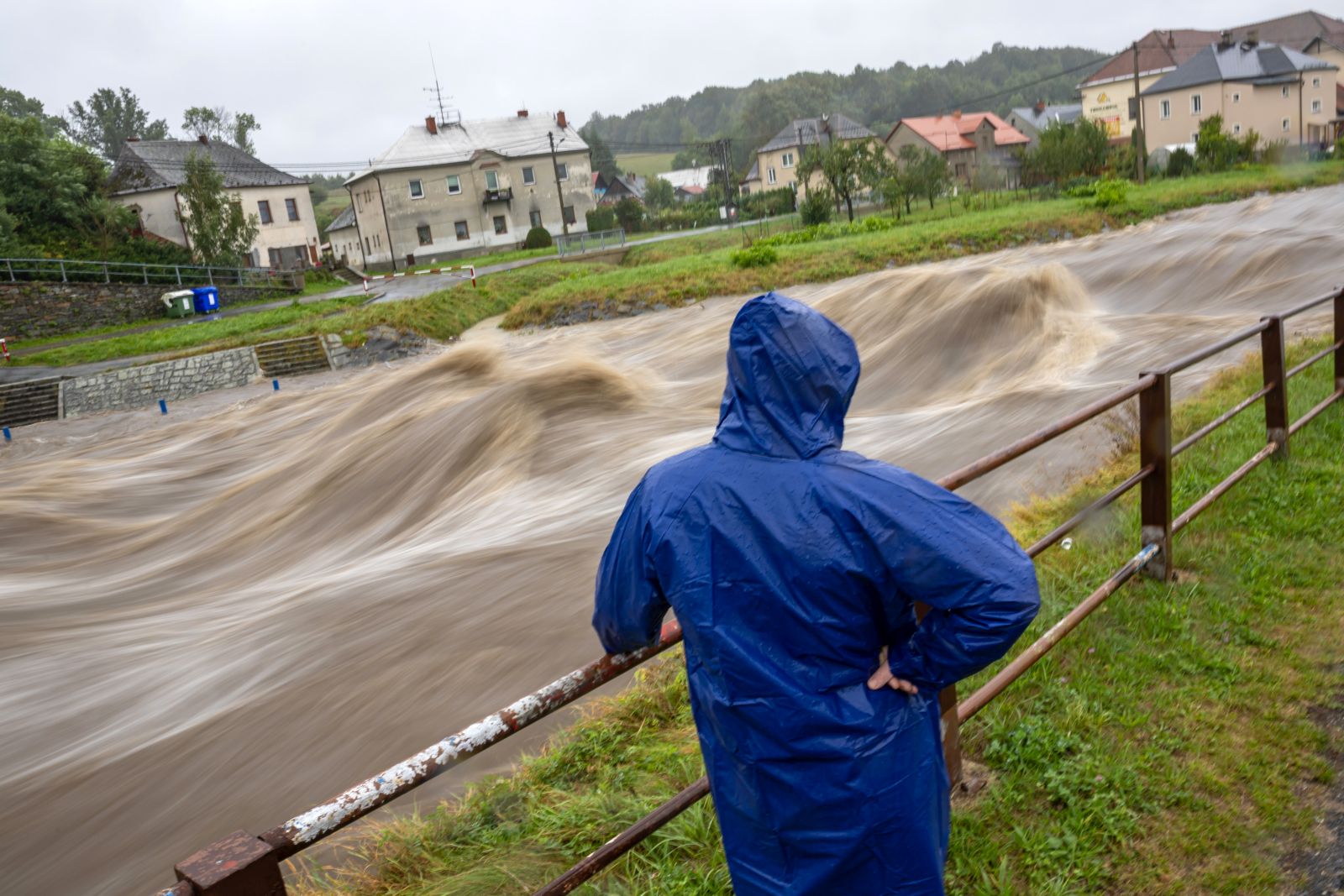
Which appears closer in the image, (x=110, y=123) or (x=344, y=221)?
(x=344, y=221)

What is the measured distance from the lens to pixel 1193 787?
404 cm

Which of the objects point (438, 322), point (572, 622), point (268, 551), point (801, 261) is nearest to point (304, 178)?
point (438, 322)

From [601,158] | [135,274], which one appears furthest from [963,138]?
[135,274]

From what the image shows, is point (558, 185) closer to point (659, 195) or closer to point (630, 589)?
point (659, 195)

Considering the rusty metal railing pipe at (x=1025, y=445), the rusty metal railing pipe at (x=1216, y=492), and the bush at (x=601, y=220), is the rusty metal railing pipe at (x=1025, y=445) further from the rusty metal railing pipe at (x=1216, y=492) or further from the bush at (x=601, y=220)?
the bush at (x=601, y=220)

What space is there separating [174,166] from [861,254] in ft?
135

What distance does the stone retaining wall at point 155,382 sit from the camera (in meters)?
24.0

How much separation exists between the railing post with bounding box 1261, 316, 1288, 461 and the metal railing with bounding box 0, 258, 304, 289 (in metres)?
40.6

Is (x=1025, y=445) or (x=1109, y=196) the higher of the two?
(x=1109, y=196)

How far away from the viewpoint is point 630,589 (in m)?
2.49

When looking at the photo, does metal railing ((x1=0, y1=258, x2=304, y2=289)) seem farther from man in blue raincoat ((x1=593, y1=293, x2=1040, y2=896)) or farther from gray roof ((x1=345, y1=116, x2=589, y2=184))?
man in blue raincoat ((x1=593, y1=293, x2=1040, y2=896))

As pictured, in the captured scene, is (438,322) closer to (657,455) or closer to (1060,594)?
(657,455)

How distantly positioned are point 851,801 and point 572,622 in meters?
5.91

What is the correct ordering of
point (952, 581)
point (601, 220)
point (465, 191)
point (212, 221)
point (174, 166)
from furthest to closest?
point (465, 191)
point (601, 220)
point (174, 166)
point (212, 221)
point (952, 581)
